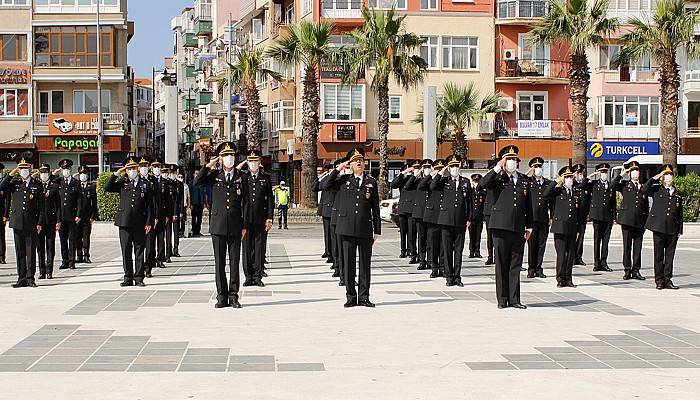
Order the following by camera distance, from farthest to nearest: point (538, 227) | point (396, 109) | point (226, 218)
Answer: point (396, 109), point (538, 227), point (226, 218)

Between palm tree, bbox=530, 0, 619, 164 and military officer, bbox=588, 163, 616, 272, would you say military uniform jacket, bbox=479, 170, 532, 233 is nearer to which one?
military officer, bbox=588, 163, 616, 272

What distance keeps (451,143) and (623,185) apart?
36988 millimetres

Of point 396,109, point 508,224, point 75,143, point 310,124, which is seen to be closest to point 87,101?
point 75,143

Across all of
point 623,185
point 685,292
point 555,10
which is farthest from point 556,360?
point 555,10

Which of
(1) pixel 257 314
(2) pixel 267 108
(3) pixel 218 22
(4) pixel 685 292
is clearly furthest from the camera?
(3) pixel 218 22

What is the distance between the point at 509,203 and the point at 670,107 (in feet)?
88.6

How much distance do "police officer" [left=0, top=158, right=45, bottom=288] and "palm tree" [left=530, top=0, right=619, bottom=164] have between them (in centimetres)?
2991

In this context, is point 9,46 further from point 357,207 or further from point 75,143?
point 357,207

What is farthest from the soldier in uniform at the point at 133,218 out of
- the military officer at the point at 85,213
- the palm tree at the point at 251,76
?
the palm tree at the point at 251,76

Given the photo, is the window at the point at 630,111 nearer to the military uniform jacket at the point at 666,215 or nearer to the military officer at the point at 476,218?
the military officer at the point at 476,218

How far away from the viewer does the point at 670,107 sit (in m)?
40.0

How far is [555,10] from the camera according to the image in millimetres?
45062

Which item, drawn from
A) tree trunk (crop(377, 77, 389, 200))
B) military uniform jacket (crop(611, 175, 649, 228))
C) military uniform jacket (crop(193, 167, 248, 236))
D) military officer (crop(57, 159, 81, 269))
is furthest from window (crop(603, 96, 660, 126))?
military uniform jacket (crop(193, 167, 248, 236))

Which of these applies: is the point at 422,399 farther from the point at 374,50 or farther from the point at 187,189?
the point at 374,50
